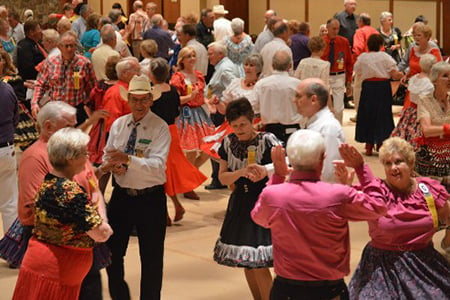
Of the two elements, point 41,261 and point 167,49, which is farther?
point 167,49

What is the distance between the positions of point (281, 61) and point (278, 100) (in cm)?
36

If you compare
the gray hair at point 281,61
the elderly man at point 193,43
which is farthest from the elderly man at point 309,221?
the elderly man at point 193,43

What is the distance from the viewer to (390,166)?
493 cm

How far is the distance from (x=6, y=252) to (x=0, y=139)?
5.34 feet

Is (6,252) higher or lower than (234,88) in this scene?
lower

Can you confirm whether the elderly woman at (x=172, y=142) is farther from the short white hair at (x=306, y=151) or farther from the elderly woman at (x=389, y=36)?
the elderly woman at (x=389, y=36)

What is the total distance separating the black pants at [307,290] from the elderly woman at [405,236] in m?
0.59

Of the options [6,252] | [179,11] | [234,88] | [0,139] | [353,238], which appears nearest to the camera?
[6,252]

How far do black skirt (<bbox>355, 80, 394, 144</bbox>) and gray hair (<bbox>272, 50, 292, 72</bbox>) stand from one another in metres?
3.77

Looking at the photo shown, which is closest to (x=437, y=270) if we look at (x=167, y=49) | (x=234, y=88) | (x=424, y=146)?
(x=424, y=146)

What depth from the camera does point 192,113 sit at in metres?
9.56

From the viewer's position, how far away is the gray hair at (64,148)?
14.8ft

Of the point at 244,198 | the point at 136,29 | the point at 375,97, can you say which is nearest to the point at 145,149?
the point at 244,198

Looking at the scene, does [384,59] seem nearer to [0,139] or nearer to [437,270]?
[0,139]
